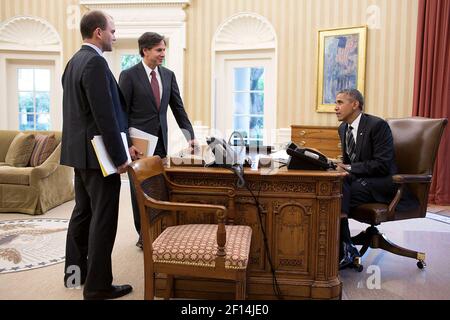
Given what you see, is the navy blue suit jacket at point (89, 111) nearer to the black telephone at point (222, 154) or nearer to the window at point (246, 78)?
the black telephone at point (222, 154)

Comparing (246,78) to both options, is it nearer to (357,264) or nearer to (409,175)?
(409,175)

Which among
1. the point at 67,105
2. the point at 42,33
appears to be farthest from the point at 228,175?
the point at 42,33

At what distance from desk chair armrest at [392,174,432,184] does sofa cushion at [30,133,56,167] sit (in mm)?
4171

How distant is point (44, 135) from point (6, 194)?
910 mm

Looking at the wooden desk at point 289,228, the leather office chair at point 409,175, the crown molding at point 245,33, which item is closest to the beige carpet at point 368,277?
the leather office chair at point 409,175

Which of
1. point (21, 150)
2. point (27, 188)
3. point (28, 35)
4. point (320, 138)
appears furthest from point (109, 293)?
point (28, 35)

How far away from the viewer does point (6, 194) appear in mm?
5301

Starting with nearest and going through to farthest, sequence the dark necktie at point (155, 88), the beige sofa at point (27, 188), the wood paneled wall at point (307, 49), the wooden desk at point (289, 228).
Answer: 1. the wooden desk at point (289, 228)
2. the dark necktie at point (155, 88)
3. the beige sofa at point (27, 188)
4. the wood paneled wall at point (307, 49)

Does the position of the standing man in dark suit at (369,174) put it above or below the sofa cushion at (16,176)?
above

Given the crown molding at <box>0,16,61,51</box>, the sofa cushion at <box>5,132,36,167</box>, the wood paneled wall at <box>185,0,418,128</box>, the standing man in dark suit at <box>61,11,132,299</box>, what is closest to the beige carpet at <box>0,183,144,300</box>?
the standing man in dark suit at <box>61,11,132,299</box>

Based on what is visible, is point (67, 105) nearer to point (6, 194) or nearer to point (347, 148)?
point (347, 148)

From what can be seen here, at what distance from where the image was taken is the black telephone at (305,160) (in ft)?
9.11

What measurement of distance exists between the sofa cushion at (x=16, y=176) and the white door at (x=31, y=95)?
247cm

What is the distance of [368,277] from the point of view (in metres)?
3.37
